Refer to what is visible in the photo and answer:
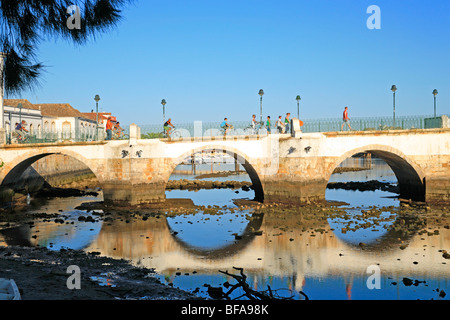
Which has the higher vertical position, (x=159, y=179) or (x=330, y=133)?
(x=330, y=133)

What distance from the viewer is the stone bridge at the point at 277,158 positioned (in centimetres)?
2880

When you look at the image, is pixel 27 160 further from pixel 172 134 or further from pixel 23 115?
pixel 23 115

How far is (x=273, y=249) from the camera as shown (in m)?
18.6

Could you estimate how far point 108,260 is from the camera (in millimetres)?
16531

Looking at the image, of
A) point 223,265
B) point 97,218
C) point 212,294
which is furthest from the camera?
point 97,218

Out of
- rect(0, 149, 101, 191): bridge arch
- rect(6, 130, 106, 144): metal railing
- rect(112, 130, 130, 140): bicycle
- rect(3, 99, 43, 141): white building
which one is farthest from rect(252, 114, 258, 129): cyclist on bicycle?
rect(3, 99, 43, 141): white building

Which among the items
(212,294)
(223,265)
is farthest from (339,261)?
(212,294)

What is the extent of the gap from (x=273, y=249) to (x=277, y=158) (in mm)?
11370

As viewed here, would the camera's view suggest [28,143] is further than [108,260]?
Yes
